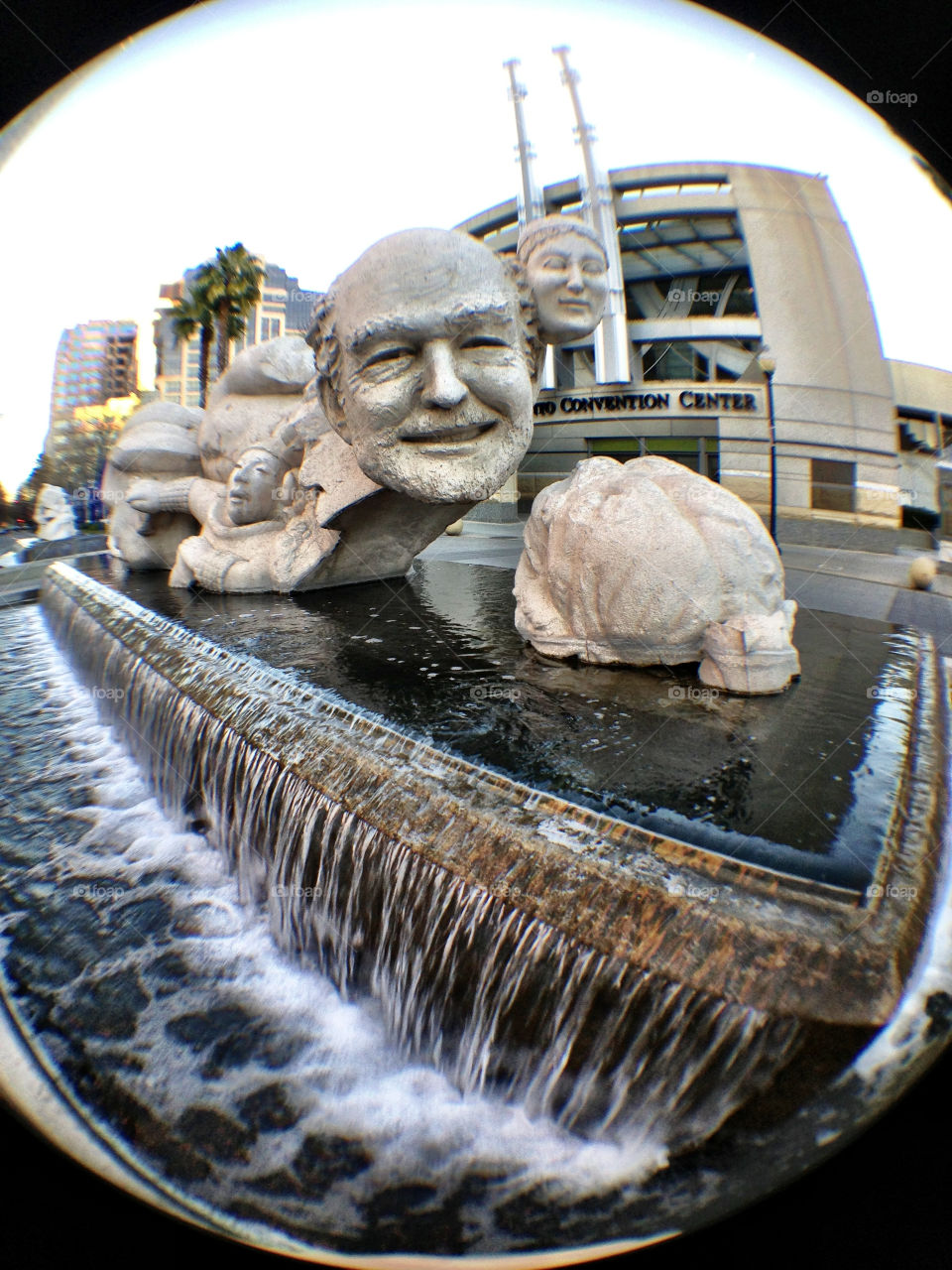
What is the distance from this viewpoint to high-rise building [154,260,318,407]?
102cm

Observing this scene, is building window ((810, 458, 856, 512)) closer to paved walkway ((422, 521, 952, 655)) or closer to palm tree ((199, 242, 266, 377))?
paved walkway ((422, 521, 952, 655))

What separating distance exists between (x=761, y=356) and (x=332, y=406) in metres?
1.81

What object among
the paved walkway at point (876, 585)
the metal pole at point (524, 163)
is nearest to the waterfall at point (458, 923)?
the paved walkway at point (876, 585)

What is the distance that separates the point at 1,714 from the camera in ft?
9.58

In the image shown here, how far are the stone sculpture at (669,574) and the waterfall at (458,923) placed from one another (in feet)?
2.52

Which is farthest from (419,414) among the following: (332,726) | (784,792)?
(784,792)

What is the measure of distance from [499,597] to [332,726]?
1637 millimetres

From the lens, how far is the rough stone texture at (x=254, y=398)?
3.69 metres

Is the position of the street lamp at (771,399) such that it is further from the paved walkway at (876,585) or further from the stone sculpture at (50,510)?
the stone sculpture at (50,510)

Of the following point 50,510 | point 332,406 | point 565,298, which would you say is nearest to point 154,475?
point 332,406

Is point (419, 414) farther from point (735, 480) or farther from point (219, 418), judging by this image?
point (219, 418)

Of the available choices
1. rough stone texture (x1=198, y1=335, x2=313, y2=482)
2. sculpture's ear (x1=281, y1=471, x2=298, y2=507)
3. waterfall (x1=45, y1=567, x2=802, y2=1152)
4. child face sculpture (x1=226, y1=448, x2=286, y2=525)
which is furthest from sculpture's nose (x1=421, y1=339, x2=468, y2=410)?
rough stone texture (x1=198, y1=335, x2=313, y2=482)

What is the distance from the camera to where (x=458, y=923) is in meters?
1.04

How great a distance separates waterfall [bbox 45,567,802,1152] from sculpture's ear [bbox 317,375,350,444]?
101 cm
